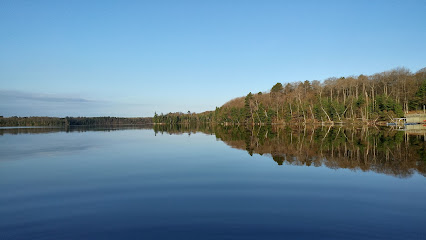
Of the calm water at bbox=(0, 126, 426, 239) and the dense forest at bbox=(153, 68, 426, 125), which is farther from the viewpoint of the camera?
the dense forest at bbox=(153, 68, 426, 125)

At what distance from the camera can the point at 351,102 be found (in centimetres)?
7081

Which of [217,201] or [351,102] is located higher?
[351,102]

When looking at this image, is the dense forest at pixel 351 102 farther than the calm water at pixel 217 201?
Yes

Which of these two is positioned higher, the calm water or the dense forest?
the dense forest

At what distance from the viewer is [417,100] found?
64.8 meters

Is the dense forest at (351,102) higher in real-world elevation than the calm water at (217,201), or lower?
higher

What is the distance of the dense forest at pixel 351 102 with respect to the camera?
217ft

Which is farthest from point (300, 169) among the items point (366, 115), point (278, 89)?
point (278, 89)

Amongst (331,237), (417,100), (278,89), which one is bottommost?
(331,237)

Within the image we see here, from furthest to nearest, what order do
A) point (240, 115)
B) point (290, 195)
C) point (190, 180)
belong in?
point (240, 115) → point (190, 180) → point (290, 195)

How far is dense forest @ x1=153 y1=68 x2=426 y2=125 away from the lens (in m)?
66.0

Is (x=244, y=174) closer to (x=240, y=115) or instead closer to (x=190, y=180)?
(x=190, y=180)

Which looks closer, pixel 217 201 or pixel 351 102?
pixel 217 201

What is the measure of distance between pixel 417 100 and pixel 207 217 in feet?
250
